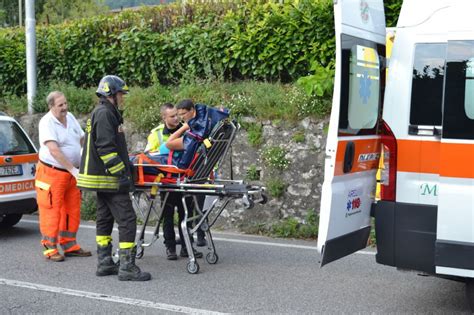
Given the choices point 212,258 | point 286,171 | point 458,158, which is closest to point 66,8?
point 286,171

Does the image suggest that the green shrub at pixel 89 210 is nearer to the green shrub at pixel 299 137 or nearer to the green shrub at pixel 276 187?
the green shrub at pixel 276 187

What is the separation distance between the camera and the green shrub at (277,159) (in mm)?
9758

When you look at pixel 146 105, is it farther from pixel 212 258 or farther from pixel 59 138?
pixel 212 258

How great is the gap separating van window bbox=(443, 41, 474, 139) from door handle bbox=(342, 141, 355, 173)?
27.3 inches

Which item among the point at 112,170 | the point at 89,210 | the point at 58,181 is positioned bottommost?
the point at 89,210

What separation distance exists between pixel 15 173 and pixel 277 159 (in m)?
3.58

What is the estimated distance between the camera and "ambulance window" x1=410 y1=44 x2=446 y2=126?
515 cm

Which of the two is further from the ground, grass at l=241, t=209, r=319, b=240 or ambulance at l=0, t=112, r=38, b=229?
ambulance at l=0, t=112, r=38, b=229

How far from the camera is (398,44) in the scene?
5.29 metres

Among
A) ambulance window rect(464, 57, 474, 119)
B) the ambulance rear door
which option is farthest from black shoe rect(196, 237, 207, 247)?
ambulance window rect(464, 57, 474, 119)

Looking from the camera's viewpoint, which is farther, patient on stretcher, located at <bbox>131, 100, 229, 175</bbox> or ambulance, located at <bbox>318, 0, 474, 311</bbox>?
patient on stretcher, located at <bbox>131, 100, 229, 175</bbox>

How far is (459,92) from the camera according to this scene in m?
5.02

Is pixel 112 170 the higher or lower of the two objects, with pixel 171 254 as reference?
higher

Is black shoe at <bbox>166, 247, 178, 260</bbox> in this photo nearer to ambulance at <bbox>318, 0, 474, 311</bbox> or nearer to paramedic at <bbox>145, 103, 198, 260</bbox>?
paramedic at <bbox>145, 103, 198, 260</bbox>
